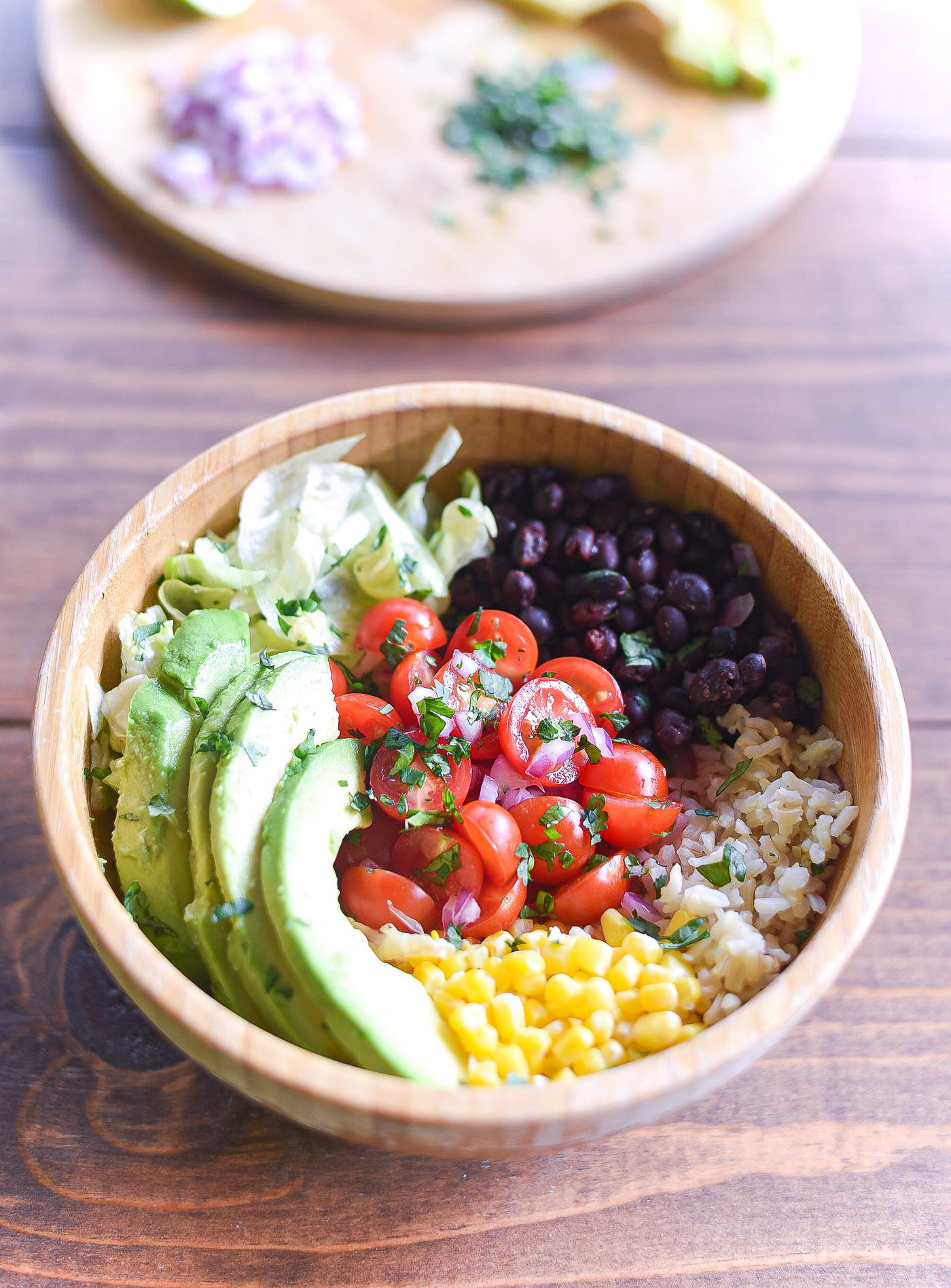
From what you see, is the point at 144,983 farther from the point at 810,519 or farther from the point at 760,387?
the point at 760,387

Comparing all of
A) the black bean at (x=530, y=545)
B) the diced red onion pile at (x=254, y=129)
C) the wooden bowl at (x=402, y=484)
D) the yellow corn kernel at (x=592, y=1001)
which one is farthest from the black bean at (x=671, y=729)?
the diced red onion pile at (x=254, y=129)

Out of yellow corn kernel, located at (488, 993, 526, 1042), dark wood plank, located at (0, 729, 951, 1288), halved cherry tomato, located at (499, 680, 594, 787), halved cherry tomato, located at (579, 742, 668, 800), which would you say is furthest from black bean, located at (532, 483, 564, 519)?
dark wood plank, located at (0, 729, 951, 1288)

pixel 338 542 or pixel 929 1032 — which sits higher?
pixel 338 542

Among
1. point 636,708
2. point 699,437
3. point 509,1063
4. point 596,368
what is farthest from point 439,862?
point 596,368

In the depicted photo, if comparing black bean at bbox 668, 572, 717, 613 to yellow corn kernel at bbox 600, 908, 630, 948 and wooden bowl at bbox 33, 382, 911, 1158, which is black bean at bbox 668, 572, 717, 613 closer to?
wooden bowl at bbox 33, 382, 911, 1158

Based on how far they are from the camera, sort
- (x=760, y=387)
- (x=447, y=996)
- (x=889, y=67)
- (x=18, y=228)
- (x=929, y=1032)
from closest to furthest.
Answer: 1. (x=447, y=996)
2. (x=929, y=1032)
3. (x=760, y=387)
4. (x=18, y=228)
5. (x=889, y=67)

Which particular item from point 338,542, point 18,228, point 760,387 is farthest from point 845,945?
point 18,228

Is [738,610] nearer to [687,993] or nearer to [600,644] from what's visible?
[600,644]
